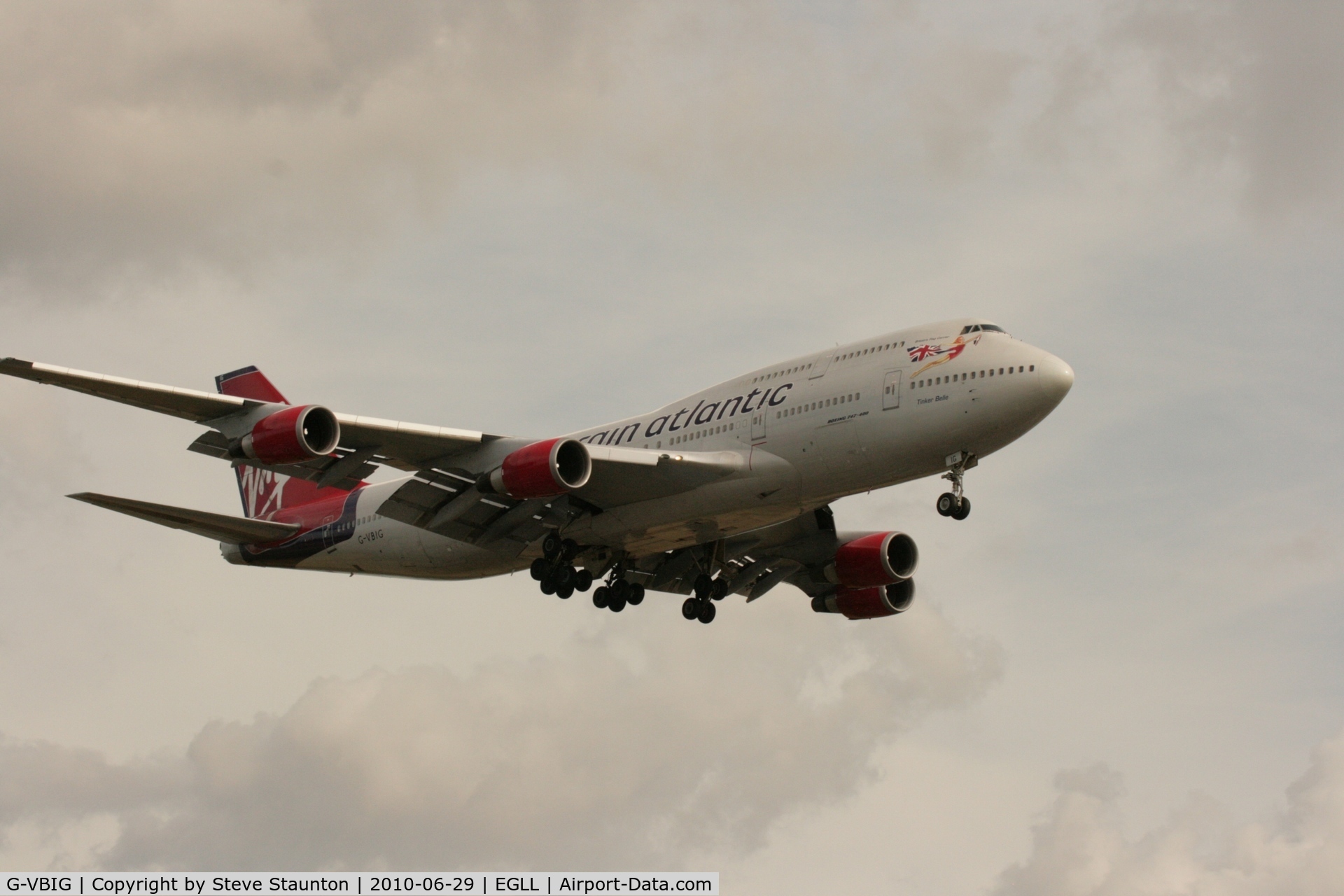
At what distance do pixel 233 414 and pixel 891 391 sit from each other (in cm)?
1589

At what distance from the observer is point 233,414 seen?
35.4m

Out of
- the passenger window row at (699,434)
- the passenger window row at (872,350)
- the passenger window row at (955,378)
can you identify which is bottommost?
the passenger window row at (955,378)

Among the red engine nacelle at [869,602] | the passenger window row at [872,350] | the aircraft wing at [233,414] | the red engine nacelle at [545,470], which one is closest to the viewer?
the aircraft wing at [233,414]

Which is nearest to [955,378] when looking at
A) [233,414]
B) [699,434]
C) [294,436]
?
[699,434]

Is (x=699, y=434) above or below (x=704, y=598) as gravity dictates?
above

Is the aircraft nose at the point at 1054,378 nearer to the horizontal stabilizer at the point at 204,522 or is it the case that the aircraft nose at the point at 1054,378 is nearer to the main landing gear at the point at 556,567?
the main landing gear at the point at 556,567

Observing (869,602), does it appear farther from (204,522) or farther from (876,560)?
(204,522)

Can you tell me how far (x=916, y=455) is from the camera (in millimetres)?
35250

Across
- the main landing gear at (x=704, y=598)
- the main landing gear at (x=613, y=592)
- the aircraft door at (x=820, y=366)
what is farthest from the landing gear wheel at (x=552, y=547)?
the aircraft door at (x=820, y=366)

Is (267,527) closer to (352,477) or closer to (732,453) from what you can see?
(352,477)

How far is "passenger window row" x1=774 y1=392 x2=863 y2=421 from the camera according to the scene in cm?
3584

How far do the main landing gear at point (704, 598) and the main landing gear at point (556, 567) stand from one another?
5.10 metres

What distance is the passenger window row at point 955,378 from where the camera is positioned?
34281 millimetres

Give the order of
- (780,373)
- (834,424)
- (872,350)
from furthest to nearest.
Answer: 1. (780,373)
2. (872,350)
3. (834,424)
